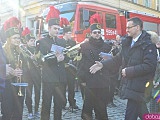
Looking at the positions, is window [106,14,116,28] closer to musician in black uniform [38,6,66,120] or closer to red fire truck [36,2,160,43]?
red fire truck [36,2,160,43]

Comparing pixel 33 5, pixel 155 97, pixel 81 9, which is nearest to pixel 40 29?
pixel 81 9

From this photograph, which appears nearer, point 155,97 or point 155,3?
point 155,97

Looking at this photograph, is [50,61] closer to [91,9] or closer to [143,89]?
[143,89]

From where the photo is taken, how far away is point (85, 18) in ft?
36.4

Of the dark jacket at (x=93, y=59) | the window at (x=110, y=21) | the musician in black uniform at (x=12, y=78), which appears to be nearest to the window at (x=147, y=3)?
the window at (x=110, y=21)

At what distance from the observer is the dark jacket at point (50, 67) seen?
4.71 m

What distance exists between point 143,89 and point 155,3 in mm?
32610

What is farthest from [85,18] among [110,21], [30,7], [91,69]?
[30,7]

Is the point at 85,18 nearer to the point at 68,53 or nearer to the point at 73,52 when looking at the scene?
the point at 73,52

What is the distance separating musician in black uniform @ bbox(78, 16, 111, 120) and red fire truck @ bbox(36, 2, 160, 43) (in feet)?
14.0

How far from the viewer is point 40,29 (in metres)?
12.3

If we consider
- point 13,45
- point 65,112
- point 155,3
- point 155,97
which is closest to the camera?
point 155,97

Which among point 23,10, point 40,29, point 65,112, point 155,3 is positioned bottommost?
point 65,112

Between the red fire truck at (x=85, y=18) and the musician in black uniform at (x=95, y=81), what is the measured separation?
Result: 427 centimetres
